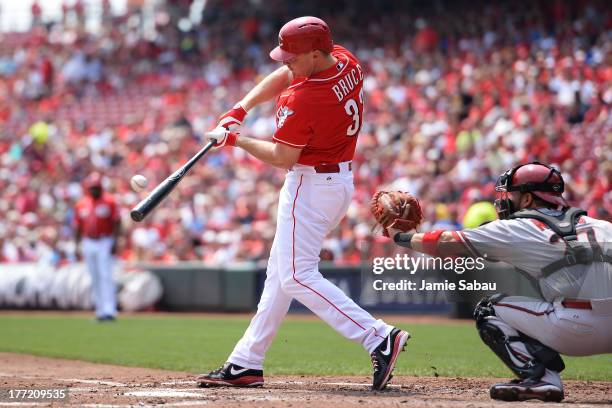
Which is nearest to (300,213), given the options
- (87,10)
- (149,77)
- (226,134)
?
(226,134)

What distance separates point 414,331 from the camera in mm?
11062

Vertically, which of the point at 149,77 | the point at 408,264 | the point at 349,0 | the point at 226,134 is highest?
the point at 349,0

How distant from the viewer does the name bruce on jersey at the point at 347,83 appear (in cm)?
573

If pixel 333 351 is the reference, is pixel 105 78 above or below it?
above

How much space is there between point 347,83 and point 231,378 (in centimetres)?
194

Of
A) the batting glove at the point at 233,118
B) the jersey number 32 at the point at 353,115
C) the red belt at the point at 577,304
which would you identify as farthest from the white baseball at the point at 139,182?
→ the red belt at the point at 577,304

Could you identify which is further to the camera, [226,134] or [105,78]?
[105,78]

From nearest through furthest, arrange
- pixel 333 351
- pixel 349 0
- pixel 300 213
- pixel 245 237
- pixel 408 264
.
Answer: pixel 300 213, pixel 408 264, pixel 333 351, pixel 245 237, pixel 349 0

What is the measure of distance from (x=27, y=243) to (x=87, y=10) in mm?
11241

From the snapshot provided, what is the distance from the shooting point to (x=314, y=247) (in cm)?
577

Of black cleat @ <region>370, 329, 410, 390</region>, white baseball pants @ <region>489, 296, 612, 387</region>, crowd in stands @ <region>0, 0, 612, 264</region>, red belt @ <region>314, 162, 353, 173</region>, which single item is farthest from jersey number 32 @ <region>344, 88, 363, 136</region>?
crowd in stands @ <region>0, 0, 612, 264</region>

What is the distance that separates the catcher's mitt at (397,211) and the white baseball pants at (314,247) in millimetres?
385

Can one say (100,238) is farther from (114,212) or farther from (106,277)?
(106,277)

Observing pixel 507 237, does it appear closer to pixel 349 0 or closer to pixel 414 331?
pixel 414 331
